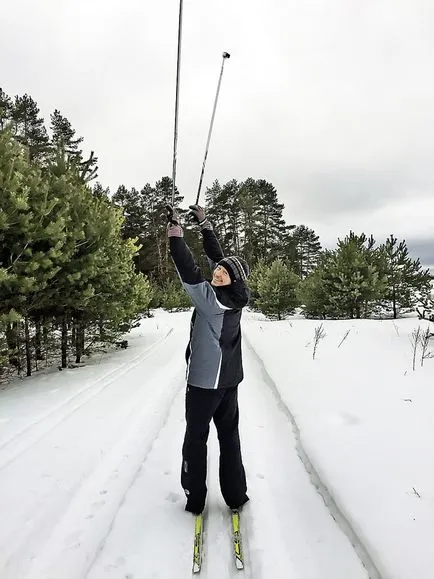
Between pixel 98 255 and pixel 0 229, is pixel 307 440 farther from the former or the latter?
pixel 98 255

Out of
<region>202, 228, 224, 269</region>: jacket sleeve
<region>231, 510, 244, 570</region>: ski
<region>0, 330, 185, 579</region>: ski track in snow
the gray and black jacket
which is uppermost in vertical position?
<region>202, 228, 224, 269</region>: jacket sleeve

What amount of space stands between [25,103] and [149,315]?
60.9 feet

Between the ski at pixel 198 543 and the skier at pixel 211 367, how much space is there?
12 centimetres

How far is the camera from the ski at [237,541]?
2.61 meters

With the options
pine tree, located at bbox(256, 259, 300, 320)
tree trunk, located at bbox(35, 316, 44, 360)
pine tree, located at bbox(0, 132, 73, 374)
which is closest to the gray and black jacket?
pine tree, located at bbox(0, 132, 73, 374)

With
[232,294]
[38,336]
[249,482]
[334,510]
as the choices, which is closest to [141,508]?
[249,482]

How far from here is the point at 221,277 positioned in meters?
3.07

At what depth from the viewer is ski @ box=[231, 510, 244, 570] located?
103 inches

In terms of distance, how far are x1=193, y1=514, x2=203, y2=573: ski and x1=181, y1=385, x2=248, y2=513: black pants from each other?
0.12m

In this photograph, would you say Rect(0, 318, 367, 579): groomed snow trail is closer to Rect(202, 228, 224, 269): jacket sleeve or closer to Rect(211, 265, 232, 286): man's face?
Rect(211, 265, 232, 286): man's face

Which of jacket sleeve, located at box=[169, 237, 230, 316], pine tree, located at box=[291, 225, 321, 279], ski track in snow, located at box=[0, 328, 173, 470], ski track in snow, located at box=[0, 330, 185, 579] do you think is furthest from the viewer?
pine tree, located at box=[291, 225, 321, 279]

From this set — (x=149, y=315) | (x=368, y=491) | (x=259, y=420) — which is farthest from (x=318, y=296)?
(x=368, y=491)

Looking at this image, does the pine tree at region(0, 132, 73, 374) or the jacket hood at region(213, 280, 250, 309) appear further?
the pine tree at region(0, 132, 73, 374)

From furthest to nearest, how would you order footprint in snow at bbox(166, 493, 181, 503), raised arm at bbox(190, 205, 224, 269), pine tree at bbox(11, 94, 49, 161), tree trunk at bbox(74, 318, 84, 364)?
pine tree at bbox(11, 94, 49, 161)
tree trunk at bbox(74, 318, 84, 364)
raised arm at bbox(190, 205, 224, 269)
footprint in snow at bbox(166, 493, 181, 503)
